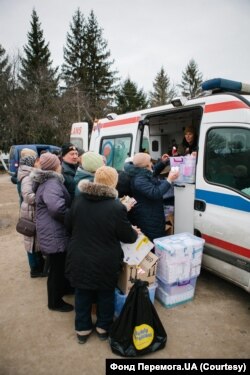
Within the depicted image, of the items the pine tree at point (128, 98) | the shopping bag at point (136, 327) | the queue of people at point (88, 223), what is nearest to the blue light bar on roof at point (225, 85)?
the queue of people at point (88, 223)

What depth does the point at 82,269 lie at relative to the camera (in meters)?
2.57

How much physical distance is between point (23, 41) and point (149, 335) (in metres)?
34.3

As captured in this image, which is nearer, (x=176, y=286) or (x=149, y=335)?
(x=149, y=335)

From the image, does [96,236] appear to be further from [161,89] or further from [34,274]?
[161,89]

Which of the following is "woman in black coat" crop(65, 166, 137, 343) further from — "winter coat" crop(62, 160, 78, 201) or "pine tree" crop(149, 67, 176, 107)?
"pine tree" crop(149, 67, 176, 107)

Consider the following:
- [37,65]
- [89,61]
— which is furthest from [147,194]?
[37,65]

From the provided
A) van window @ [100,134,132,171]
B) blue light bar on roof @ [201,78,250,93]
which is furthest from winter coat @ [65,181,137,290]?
van window @ [100,134,132,171]

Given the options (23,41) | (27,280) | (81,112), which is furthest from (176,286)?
(23,41)

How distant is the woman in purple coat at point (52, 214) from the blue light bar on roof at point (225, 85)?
219cm

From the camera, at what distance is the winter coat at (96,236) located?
2.51 m

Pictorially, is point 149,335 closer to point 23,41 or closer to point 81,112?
point 81,112

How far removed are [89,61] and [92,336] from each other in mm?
29907

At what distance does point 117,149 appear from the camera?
5254 mm

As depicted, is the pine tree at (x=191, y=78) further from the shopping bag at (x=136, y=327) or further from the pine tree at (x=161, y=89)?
the shopping bag at (x=136, y=327)
